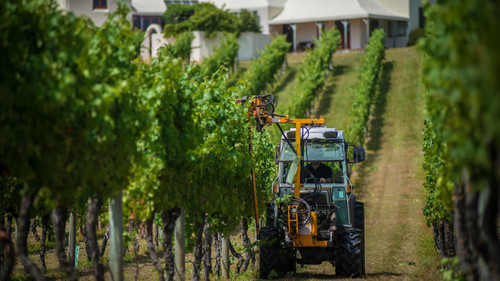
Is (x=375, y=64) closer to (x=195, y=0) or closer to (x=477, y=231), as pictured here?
(x=195, y=0)

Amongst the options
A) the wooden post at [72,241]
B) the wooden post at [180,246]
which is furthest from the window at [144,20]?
the wooden post at [180,246]

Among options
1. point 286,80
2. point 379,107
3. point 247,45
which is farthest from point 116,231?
point 247,45

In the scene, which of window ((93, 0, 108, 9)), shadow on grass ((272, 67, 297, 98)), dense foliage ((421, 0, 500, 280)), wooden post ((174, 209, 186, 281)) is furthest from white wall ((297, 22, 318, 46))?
dense foliage ((421, 0, 500, 280))

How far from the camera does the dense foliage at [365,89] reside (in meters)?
31.5

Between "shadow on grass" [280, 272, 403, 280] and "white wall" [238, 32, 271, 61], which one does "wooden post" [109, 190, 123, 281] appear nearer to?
"shadow on grass" [280, 272, 403, 280]

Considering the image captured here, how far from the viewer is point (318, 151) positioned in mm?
12227

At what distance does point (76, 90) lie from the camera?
6309 millimetres

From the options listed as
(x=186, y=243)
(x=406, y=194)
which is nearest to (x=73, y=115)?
(x=186, y=243)

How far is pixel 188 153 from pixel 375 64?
36.0 m

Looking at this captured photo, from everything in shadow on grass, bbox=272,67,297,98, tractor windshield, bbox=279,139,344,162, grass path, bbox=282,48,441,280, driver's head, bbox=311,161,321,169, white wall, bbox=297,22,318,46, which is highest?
white wall, bbox=297,22,318,46

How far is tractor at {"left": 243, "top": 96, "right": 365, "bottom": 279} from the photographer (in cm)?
1115

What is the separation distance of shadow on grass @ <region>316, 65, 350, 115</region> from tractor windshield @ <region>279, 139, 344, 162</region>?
2538cm

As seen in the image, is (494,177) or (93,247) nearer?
(494,177)

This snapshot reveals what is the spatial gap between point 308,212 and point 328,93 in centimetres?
3264
